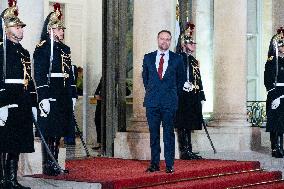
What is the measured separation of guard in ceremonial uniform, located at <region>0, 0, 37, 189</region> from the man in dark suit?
6.58 ft

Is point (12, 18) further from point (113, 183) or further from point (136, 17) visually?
point (136, 17)

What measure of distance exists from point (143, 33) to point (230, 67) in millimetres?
2821

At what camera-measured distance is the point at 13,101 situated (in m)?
7.89

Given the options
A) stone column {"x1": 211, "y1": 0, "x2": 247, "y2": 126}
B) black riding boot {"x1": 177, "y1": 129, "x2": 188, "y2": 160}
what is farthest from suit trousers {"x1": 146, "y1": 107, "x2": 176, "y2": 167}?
stone column {"x1": 211, "y1": 0, "x2": 247, "y2": 126}

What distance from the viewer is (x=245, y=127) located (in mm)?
13961

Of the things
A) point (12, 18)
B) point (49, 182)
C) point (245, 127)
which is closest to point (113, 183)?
point (49, 182)

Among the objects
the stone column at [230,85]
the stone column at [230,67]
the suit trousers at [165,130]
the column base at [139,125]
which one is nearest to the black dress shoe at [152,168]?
the suit trousers at [165,130]

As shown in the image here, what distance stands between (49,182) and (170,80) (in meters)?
2.15

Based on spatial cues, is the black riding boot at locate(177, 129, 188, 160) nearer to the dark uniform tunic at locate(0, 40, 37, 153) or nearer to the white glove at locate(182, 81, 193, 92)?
the white glove at locate(182, 81, 193, 92)

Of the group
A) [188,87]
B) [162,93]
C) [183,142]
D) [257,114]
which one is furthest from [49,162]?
[257,114]

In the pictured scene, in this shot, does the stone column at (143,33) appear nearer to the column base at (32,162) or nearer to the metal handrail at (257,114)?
the column base at (32,162)

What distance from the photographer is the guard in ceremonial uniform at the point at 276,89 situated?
1230 centimetres

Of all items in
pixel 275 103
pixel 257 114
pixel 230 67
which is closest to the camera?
pixel 275 103

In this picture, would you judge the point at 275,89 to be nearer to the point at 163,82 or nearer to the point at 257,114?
the point at 163,82
